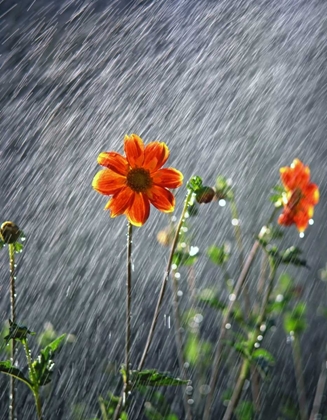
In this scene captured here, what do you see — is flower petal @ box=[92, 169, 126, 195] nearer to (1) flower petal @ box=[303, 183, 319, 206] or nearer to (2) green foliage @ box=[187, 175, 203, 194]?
(2) green foliage @ box=[187, 175, 203, 194]

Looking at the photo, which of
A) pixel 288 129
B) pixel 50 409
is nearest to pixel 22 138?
pixel 288 129

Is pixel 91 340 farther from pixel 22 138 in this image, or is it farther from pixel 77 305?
pixel 22 138

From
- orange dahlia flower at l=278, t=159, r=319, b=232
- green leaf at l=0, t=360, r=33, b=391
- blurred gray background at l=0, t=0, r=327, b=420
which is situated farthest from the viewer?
blurred gray background at l=0, t=0, r=327, b=420

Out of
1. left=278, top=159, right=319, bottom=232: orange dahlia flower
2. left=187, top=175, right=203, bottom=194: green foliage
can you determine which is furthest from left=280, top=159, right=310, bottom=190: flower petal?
left=187, top=175, right=203, bottom=194: green foliage

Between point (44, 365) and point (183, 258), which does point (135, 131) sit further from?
point (44, 365)

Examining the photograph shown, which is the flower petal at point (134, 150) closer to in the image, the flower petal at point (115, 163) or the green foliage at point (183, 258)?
the flower petal at point (115, 163)

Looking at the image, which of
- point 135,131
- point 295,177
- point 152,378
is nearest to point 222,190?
point 295,177
